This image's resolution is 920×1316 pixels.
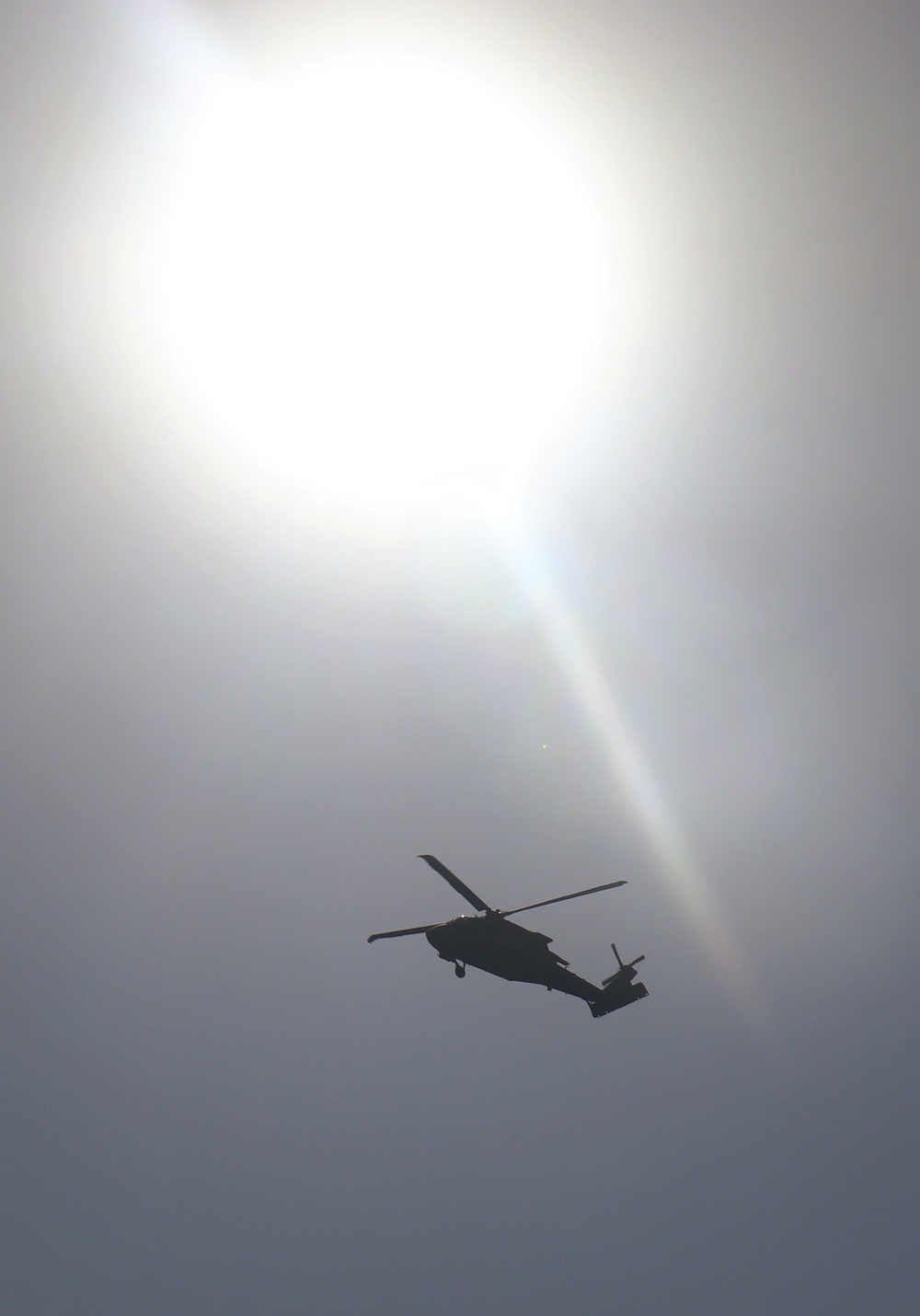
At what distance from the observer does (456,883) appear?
4941 cm

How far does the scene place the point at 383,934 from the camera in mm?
49594

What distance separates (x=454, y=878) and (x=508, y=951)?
421 cm

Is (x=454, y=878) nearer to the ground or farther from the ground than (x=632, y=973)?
farther from the ground

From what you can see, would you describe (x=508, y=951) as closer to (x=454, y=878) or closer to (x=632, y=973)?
(x=454, y=878)

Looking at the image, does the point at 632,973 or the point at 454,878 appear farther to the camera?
the point at 632,973

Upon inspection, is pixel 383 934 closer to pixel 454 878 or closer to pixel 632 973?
pixel 454 878

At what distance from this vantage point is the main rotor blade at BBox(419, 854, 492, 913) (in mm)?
49031

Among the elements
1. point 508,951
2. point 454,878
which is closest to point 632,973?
point 508,951

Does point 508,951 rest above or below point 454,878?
below

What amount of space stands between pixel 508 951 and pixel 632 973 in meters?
8.20

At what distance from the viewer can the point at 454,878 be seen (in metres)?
49.4

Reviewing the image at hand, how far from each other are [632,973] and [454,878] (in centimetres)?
1174

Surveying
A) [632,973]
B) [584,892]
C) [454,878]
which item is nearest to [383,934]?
[454,878]

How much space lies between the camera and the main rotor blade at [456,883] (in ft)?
161
